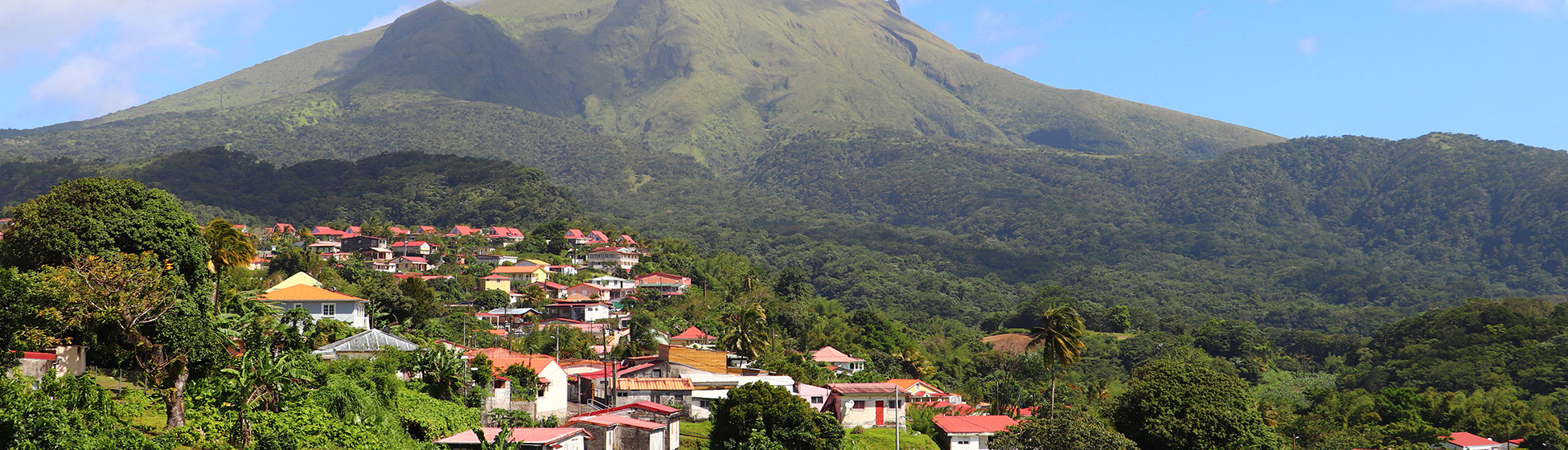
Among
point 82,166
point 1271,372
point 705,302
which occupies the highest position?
point 82,166

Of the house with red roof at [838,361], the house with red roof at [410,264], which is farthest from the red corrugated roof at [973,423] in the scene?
the house with red roof at [410,264]

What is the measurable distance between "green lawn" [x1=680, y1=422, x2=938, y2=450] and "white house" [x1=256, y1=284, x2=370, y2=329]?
22.5 metres

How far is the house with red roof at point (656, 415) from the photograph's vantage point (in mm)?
39469

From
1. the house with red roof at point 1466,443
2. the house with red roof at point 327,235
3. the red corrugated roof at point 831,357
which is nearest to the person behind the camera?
the house with red roof at point 1466,443

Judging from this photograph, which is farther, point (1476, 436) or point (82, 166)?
point (82, 166)

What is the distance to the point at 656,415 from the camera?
3969 cm

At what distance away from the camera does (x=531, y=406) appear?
140ft

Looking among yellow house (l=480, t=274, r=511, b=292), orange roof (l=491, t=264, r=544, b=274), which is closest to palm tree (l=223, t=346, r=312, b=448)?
yellow house (l=480, t=274, r=511, b=292)

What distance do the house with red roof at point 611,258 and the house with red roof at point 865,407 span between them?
63484 mm

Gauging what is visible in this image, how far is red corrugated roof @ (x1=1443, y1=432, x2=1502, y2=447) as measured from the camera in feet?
222

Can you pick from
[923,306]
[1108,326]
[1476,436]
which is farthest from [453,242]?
[1476,436]

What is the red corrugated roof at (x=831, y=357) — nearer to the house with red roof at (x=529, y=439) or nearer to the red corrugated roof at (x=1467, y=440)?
the house with red roof at (x=529, y=439)

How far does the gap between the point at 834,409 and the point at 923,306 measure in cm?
10327

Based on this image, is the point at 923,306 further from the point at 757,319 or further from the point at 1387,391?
the point at 757,319
